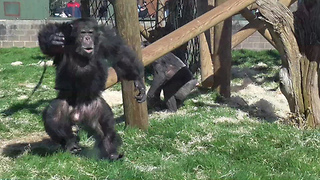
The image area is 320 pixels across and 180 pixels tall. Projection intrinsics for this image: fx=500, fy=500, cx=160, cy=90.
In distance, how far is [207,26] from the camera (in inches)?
260

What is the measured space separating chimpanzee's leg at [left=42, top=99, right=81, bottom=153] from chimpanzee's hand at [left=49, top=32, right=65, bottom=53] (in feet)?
1.80

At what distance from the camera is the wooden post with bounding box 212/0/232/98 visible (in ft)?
29.0

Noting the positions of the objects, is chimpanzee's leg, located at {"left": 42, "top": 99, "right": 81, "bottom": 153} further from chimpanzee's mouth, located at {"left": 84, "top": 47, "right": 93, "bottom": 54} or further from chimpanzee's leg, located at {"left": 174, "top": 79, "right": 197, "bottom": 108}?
chimpanzee's leg, located at {"left": 174, "top": 79, "right": 197, "bottom": 108}

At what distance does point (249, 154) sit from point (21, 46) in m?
12.2

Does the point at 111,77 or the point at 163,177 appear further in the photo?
the point at 111,77

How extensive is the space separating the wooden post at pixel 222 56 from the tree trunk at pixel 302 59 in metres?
2.31

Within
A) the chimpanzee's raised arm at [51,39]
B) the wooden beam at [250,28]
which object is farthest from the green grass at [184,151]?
the wooden beam at [250,28]

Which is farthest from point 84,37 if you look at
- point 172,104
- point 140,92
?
point 172,104

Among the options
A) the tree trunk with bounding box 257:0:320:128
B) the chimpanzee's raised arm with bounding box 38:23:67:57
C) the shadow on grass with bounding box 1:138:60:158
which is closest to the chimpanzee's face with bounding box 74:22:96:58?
the chimpanzee's raised arm with bounding box 38:23:67:57

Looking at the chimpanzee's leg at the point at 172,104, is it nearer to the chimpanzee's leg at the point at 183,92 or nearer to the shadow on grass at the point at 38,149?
the chimpanzee's leg at the point at 183,92

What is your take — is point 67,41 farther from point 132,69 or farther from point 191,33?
point 191,33

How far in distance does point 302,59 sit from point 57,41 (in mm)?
3283

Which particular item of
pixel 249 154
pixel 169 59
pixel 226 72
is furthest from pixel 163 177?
pixel 226 72

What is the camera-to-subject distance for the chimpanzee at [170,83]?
7.94 m
